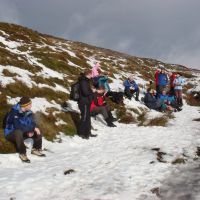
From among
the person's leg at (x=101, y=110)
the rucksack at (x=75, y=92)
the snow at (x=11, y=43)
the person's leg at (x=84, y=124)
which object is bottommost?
the person's leg at (x=84, y=124)

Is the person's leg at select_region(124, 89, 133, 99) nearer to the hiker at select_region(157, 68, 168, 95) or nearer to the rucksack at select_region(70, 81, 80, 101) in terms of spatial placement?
the hiker at select_region(157, 68, 168, 95)

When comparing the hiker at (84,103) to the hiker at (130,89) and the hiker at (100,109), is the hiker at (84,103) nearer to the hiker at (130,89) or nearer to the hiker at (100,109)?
the hiker at (100,109)

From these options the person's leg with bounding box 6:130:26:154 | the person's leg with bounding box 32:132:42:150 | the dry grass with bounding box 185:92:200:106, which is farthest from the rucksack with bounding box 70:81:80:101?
the dry grass with bounding box 185:92:200:106

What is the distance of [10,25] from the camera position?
44094 mm

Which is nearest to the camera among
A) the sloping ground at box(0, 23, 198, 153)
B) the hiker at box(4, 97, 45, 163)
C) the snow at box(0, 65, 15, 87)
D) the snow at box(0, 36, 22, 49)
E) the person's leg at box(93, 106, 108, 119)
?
the hiker at box(4, 97, 45, 163)

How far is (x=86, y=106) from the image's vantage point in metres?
17.1

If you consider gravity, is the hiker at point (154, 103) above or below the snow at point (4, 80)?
below

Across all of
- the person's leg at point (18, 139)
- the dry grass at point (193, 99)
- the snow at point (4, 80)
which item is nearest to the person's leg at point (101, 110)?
the snow at point (4, 80)

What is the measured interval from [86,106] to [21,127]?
4354 mm

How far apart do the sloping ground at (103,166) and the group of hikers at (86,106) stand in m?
0.58

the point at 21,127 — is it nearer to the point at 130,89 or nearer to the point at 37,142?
the point at 37,142

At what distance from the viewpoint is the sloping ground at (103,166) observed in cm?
955

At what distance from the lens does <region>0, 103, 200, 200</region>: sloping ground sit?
955 cm

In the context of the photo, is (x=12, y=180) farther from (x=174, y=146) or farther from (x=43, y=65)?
(x=43, y=65)
